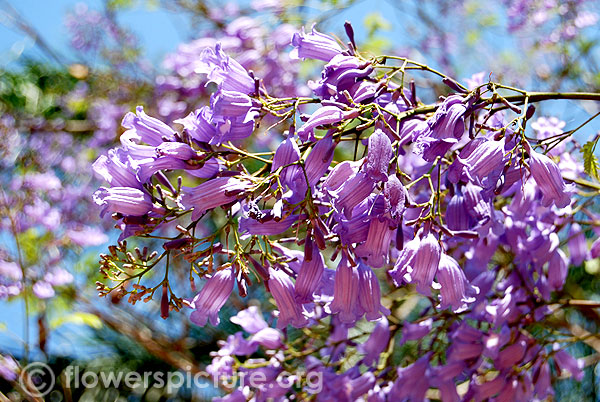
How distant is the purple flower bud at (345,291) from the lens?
77 cm

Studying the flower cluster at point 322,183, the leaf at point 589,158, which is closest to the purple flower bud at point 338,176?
the flower cluster at point 322,183

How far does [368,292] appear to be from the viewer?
0.79 meters

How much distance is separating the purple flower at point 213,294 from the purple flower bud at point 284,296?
0.17 ft

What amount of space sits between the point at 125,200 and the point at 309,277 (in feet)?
0.78

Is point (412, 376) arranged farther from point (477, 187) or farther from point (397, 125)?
point (397, 125)

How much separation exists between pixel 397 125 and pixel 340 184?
0.35 feet

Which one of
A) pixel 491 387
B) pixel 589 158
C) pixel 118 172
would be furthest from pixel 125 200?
pixel 491 387

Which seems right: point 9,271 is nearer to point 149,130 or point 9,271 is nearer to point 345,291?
point 149,130

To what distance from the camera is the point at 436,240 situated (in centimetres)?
77

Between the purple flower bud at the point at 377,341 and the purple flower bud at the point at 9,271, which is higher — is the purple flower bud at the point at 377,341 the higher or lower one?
the higher one

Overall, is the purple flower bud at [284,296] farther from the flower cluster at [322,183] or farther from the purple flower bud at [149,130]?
the purple flower bud at [149,130]

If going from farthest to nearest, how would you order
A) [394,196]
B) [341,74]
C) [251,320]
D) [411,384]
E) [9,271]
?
1. [9,271]
2. [251,320]
3. [411,384]
4. [341,74]
5. [394,196]

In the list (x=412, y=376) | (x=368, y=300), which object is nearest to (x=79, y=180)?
(x=412, y=376)

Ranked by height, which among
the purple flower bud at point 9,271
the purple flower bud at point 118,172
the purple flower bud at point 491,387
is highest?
the purple flower bud at point 118,172
